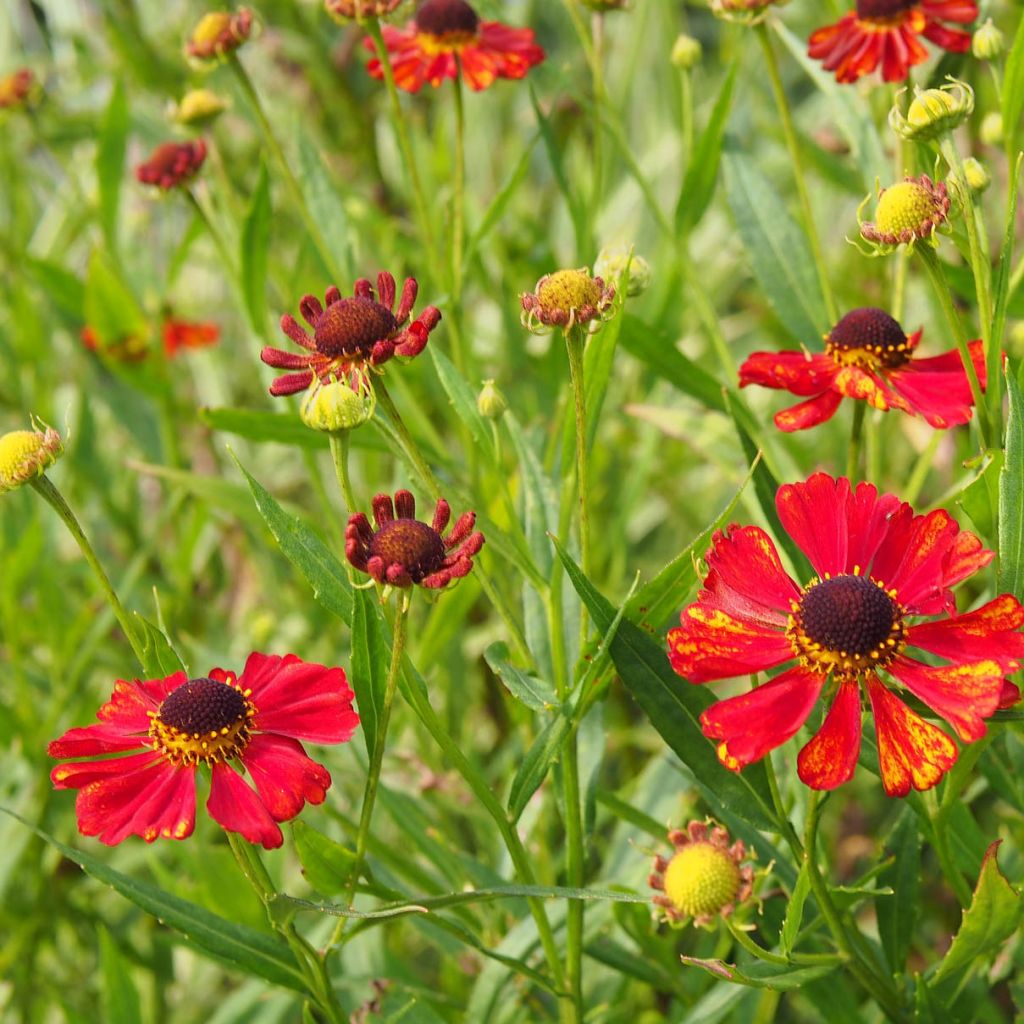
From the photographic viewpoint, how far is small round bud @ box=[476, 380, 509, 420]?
859 millimetres

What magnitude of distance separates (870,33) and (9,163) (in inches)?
49.1

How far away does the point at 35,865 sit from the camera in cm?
141

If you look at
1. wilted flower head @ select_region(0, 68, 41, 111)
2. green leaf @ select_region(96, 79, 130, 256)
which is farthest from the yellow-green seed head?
wilted flower head @ select_region(0, 68, 41, 111)

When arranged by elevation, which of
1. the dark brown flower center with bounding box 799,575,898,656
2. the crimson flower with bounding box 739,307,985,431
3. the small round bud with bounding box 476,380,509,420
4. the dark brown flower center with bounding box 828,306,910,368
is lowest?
the dark brown flower center with bounding box 799,575,898,656

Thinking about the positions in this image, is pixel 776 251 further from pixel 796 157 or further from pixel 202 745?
pixel 202 745

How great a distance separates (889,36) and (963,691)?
612 mm

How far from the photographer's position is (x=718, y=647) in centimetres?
69

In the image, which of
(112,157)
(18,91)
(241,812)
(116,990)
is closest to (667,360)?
(241,812)

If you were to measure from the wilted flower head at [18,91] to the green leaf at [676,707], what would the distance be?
114cm

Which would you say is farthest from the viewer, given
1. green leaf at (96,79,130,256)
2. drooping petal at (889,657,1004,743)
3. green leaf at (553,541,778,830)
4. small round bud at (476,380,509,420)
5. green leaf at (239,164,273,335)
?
green leaf at (96,79,130,256)

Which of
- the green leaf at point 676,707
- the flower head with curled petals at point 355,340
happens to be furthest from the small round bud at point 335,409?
the green leaf at point 676,707

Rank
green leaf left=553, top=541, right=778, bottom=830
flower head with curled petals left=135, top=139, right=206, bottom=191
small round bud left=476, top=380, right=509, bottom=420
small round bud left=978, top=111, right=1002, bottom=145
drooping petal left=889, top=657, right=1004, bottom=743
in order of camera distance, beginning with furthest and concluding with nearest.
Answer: flower head with curled petals left=135, top=139, right=206, bottom=191, small round bud left=978, top=111, right=1002, bottom=145, small round bud left=476, top=380, right=509, bottom=420, green leaf left=553, top=541, right=778, bottom=830, drooping petal left=889, top=657, right=1004, bottom=743

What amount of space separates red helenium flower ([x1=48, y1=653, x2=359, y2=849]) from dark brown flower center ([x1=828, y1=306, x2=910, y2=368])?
0.42 m

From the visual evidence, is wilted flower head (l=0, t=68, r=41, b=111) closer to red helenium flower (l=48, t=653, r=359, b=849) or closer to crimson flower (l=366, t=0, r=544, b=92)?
crimson flower (l=366, t=0, r=544, b=92)
